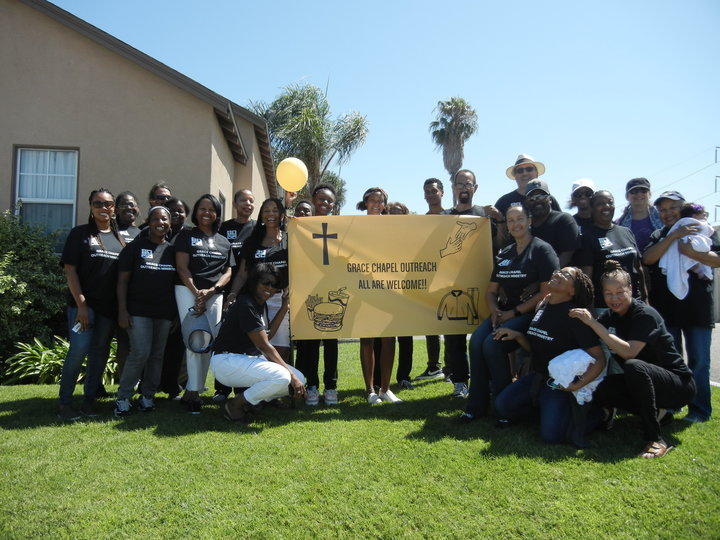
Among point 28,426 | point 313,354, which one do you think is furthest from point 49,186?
point 313,354

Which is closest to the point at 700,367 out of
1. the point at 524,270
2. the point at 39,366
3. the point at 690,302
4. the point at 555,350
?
the point at 690,302

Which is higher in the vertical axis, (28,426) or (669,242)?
(669,242)

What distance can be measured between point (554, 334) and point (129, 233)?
4346 millimetres

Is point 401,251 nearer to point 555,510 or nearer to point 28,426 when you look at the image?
point 555,510

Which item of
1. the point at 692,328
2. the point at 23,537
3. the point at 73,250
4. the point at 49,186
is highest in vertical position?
the point at 49,186

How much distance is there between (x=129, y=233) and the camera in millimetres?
5543

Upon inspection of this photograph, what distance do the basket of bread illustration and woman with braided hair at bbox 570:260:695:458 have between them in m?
2.36

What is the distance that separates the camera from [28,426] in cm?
482

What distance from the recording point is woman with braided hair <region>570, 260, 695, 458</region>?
401cm

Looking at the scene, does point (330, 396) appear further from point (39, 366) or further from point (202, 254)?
point (39, 366)

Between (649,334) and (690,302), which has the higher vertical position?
(690,302)

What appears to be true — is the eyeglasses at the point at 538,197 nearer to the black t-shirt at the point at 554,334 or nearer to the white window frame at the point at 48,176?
the black t-shirt at the point at 554,334

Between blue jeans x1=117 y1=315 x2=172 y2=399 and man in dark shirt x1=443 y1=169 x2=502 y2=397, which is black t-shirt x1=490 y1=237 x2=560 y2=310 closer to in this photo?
man in dark shirt x1=443 y1=169 x2=502 y2=397

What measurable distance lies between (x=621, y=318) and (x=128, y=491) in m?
3.91
